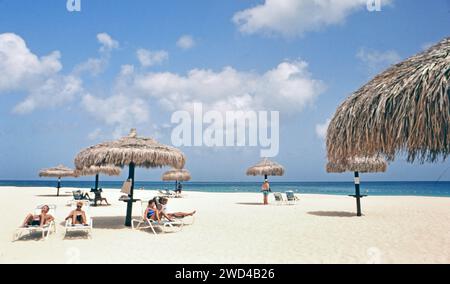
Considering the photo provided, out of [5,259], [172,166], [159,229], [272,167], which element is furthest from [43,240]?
[272,167]

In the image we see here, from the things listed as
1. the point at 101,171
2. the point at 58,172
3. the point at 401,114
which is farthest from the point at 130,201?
the point at 58,172

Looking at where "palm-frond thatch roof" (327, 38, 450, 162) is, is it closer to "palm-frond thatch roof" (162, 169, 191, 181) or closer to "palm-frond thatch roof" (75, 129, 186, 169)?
"palm-frond thatch roof" (75, 129, 186, 169)

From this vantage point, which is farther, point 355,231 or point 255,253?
point 355,231

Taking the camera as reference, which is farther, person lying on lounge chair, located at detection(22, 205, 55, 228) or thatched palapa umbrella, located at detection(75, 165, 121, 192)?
thatched palapa umbrella, located at detection(75, 165, 121, 192)

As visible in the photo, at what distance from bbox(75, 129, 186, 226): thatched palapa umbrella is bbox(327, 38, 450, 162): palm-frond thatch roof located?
4.45m

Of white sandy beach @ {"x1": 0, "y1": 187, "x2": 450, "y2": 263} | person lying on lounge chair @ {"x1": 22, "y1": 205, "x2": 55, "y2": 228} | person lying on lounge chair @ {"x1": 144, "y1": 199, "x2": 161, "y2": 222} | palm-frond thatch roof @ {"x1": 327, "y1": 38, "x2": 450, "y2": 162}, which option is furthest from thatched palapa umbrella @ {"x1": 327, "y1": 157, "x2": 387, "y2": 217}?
person lying on lounge chair @ {"x1": 22, "y1": 205, "x2": 55, "y2": 228}

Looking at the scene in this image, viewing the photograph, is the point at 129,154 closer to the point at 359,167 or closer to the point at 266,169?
the point at 359,167

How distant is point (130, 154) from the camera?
8039 millimetres

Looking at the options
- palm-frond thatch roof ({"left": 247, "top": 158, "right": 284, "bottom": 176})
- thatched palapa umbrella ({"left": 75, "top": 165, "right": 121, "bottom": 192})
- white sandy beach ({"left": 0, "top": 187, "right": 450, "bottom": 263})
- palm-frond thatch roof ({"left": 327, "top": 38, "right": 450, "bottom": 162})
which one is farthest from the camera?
thatched palapa umbrella ({"left": 75, "top": 165, "right": 121, "bottom": 192})

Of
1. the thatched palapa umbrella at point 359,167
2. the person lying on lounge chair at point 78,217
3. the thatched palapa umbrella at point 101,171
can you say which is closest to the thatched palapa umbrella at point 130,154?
the person lying on lounge chair at point 78,217

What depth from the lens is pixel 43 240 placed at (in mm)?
6598

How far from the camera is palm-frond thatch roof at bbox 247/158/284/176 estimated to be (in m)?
17.9
